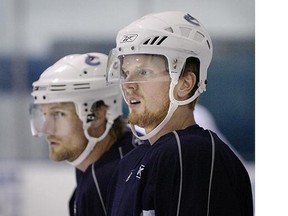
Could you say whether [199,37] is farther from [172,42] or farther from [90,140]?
[90,140]

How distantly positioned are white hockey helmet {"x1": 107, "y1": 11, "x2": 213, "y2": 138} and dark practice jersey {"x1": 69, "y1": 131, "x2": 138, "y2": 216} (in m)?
0.68

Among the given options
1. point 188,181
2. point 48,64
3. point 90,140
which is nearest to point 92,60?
point 90,140

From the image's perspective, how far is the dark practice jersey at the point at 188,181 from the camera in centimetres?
224

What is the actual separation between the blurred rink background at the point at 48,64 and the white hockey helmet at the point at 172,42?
2.94 metres

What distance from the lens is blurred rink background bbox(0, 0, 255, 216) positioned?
5.46m

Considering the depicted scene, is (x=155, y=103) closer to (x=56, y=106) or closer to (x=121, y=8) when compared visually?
(x=56, y=106)

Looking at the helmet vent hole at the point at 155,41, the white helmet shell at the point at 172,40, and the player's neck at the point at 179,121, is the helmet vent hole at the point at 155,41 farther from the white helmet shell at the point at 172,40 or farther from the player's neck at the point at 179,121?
the player's neck at the point at 179,121

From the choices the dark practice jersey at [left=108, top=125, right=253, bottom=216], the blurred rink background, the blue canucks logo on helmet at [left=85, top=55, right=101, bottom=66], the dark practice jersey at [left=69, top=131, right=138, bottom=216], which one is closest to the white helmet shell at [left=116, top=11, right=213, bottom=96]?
the dark practice jersey at [left=108, top=125, right=253, bottom=216]

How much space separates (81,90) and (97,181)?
34 centimetres

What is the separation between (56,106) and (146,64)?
83 cm

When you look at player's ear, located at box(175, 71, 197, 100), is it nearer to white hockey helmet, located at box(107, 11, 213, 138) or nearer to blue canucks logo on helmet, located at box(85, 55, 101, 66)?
white hockey helmet, located at box(107, 11, 213, 138)

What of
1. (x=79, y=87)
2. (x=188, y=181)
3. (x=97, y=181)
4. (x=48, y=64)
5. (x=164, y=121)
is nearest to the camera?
(x=188, y=181)

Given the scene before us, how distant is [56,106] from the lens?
10.6 ft

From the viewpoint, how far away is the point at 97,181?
3098mm
